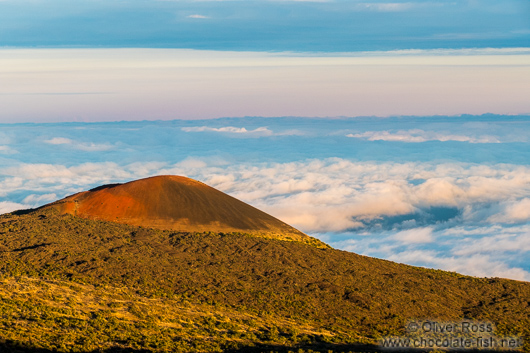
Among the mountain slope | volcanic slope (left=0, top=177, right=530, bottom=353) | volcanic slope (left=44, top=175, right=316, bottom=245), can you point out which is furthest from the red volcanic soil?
the mountain slope

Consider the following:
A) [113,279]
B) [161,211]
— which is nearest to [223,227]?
[161,211]

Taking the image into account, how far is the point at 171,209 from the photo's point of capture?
6988 centimetres

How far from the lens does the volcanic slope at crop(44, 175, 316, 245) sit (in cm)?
6719

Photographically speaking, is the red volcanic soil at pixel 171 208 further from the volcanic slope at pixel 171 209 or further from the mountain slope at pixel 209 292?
the mountain slope at pixel 209 292

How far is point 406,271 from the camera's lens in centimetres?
5862

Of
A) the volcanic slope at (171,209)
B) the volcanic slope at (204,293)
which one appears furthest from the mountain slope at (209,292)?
the volcanic slope at (171,209)

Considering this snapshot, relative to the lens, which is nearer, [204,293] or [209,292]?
[204,293]

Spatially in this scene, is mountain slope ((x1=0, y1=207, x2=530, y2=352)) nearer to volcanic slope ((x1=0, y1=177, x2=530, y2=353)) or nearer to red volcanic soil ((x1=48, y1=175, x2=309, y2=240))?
volcanic slope ((x1=0, y1=177, x2=530, y2=353))

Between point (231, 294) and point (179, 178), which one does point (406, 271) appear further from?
point (179, 178)

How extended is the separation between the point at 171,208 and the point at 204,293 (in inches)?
1107

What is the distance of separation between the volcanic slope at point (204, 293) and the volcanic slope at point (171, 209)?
2056 mm

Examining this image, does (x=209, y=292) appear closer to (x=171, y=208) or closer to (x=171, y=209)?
(x=171, y=209)

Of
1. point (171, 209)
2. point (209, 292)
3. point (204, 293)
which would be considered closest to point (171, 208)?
point (171, 209)

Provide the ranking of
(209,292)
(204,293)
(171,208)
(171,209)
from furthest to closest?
(171,208)
(171,209)
(209,292)
(204,293)
